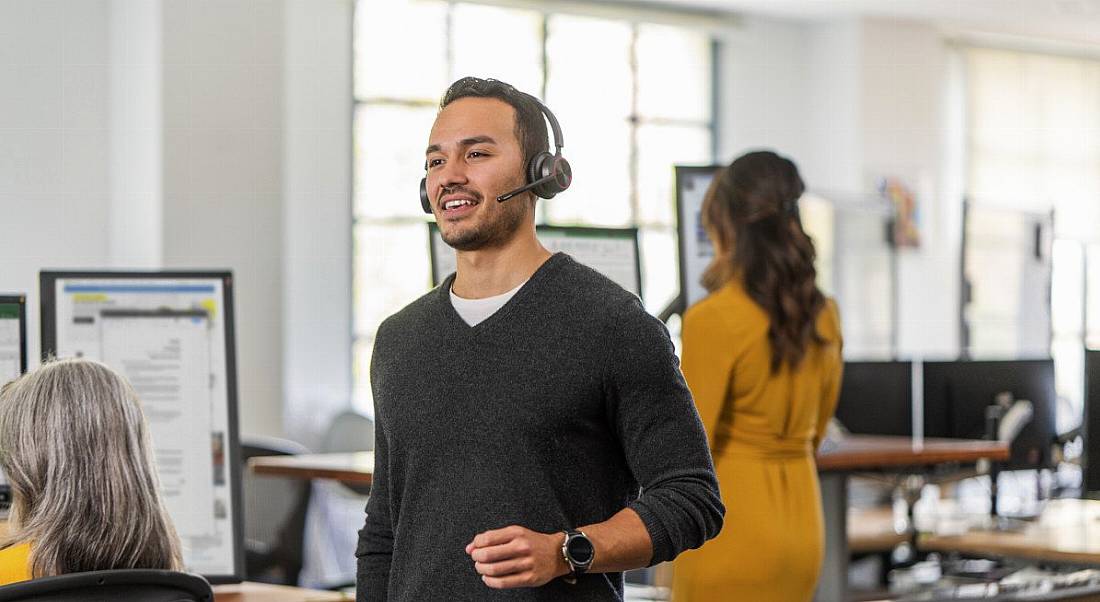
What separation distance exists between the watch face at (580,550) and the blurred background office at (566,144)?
362 centimetres

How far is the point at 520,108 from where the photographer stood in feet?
5.69

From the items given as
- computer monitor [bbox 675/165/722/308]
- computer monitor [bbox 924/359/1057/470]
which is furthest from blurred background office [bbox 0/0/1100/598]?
computer monitor [bbox 675/165/722/308]

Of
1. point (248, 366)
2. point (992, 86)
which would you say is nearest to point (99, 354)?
point (248, 366)

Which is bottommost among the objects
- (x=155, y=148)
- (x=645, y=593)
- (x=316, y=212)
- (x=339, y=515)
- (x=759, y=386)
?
(x=339, y=515)

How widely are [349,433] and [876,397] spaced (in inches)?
105

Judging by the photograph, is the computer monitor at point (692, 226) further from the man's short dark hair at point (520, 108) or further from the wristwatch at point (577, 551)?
the wristwatch at point (577, 551)

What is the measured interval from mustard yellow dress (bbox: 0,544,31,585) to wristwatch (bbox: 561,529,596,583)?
0.90 metres

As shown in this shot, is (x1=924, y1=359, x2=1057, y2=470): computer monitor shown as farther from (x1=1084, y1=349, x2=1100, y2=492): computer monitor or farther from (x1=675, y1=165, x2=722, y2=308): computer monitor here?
(x1=675, y1=165, x2=722, y2=308): computer monitor

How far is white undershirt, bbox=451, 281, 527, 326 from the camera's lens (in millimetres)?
1707

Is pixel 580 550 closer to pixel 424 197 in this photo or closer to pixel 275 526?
pixel 424 197

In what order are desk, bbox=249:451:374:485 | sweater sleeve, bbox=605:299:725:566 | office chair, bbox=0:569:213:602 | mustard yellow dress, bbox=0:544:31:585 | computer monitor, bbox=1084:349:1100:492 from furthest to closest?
desk, bbox=249:451:374:485 < computer monitor, bbox=1084:349:1100:492 < mustard yellow dress, bbox=0:544:31:585 < office chair, bbox=0:569:213:602 < sweater sleeve, bbox=605:299:725:566

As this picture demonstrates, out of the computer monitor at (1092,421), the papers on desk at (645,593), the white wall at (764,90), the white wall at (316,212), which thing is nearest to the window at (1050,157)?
the white wall at (764,90)

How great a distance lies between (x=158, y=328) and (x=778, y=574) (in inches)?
53.5

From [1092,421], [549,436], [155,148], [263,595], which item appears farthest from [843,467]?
[155,148]
